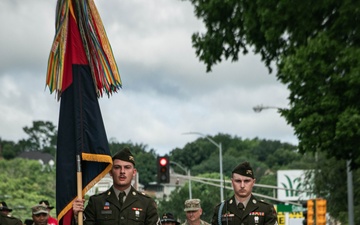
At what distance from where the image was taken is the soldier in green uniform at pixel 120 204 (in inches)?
505

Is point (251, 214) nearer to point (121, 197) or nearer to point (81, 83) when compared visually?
point (121, 197)

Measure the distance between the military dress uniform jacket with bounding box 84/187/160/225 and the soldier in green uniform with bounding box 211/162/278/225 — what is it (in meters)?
0.81

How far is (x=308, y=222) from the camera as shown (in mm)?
38969

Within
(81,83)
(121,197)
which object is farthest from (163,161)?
(121,197)

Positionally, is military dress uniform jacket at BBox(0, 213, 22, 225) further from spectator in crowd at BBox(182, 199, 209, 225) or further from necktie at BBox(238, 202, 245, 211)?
spectator in crowd at BBox(182, 199, 209, 225)

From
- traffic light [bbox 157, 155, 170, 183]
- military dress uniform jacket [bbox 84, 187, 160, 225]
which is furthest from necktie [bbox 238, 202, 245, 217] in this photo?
traffic light [bbox 157, 155, 170, 183]

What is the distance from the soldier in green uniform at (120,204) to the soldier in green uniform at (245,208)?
2.69 feet

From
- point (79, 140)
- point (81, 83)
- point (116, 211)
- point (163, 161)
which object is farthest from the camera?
point (163, 161)

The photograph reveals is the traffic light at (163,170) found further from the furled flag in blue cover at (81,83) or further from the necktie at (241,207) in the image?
the furled flag in blue cover at (81,83)

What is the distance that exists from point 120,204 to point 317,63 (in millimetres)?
15654

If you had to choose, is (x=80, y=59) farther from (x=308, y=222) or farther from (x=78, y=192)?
(x=308, y=222)

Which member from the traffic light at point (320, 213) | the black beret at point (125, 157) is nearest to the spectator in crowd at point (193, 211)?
the black beret at point (125, 157)

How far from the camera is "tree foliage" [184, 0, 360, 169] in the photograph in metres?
27.9

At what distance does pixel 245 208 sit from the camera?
1326 centimetres
